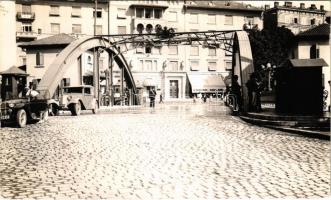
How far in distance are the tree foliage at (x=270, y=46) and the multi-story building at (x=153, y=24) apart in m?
9.10

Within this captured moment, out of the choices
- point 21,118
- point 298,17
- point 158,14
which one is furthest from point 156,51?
point 21,118

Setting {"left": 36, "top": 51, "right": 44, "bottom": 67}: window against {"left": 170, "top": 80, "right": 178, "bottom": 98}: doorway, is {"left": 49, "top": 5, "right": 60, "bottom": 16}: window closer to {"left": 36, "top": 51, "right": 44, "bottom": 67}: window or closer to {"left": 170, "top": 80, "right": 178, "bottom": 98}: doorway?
{"left": 36, "top": 51, "right": 44, "bottom": 67}: window

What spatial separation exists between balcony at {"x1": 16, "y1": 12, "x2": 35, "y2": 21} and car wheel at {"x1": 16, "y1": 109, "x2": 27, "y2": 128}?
1640 inches

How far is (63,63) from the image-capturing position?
63.0 feet

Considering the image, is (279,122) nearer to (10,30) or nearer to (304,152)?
(304,152)

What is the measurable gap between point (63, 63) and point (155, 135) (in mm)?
10185

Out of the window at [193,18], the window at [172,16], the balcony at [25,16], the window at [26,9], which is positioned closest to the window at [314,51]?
the window at [193,18]

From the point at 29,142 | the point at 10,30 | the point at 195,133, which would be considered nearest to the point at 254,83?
the point at 195,133

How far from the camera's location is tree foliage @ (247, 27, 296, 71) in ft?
152

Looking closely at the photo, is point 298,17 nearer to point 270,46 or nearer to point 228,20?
point 228,20

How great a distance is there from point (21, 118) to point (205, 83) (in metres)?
44.9

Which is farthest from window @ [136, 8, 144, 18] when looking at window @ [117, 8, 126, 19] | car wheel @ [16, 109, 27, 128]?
car wheel @ [16, 109, 27, 128]

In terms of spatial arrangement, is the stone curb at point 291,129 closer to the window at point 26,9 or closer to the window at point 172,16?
the window at point 172,16

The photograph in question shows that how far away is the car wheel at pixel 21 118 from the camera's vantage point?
1289 cm
